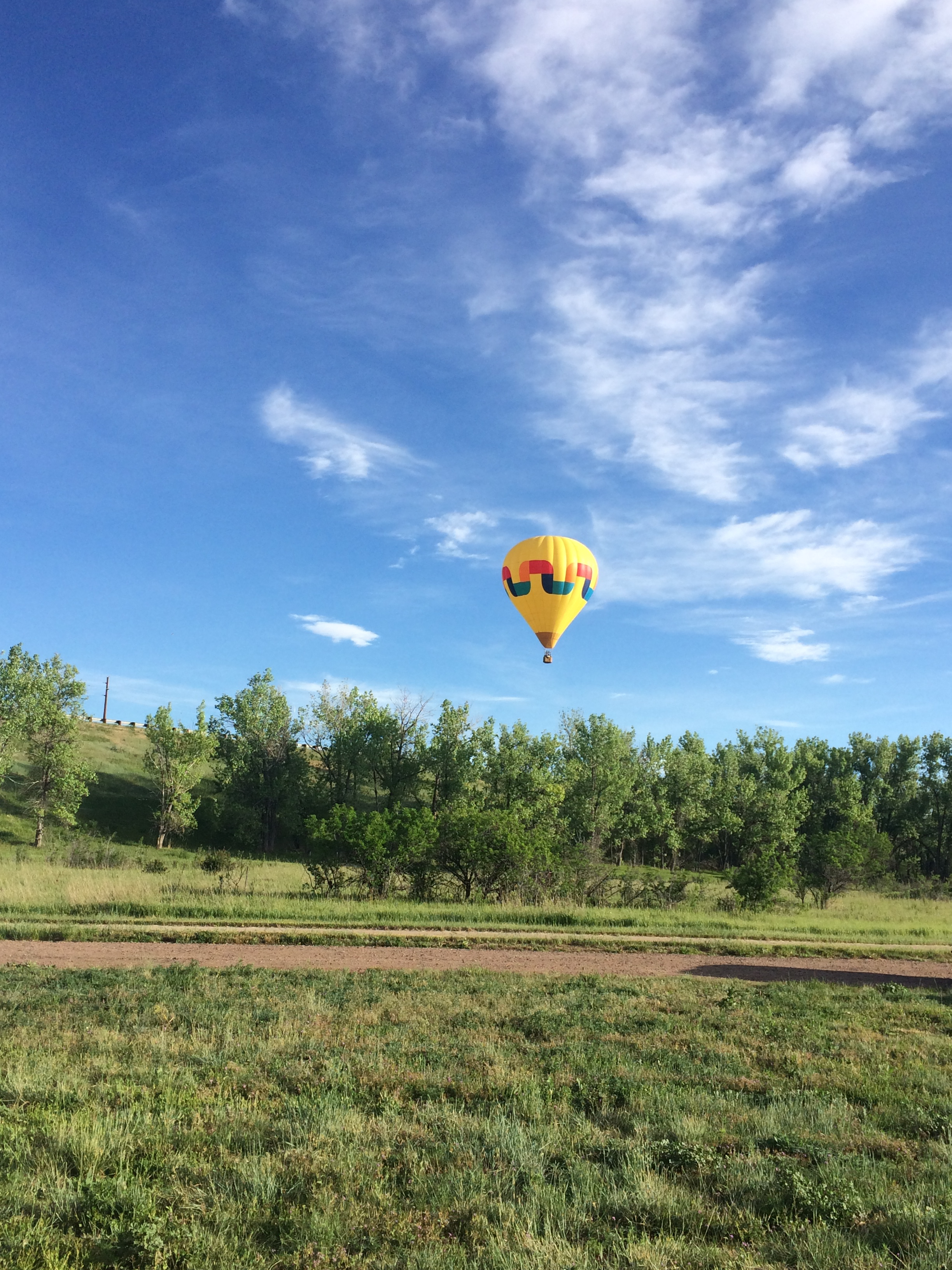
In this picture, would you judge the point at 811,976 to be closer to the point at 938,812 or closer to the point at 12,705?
the point at 12,705

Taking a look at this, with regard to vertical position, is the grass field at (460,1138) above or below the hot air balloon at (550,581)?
below

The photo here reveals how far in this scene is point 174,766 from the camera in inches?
2549

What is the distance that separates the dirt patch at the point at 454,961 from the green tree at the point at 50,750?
43228mm

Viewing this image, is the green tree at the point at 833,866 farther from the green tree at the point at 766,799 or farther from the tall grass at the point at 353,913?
the tall grass at the point at 353,913

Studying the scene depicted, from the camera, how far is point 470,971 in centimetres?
1565

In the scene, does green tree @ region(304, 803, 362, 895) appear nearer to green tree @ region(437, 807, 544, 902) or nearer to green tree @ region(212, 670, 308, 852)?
green tree @ region(437, 807, 544, 902)

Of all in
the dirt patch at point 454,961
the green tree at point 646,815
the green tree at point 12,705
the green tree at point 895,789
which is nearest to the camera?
the dirt patch at point 454,961

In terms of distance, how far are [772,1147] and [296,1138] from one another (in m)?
3.91

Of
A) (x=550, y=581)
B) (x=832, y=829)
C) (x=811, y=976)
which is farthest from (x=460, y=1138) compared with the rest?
(x=832, y=829)

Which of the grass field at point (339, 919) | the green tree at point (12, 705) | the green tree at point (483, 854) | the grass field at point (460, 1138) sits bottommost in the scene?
the grass field at point (339, 919)

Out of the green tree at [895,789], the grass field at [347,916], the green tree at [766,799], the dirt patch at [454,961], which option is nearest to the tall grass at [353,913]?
the grass field at [347,916]

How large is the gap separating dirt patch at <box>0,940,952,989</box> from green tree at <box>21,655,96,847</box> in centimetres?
4323

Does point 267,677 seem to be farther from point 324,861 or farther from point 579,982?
point 579,982

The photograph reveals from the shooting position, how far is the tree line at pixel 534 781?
189 feet
